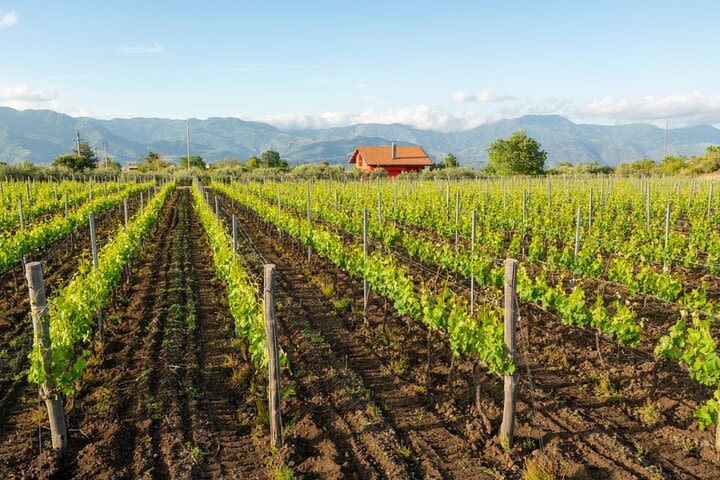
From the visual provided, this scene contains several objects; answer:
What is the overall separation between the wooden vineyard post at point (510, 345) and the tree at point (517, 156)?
59.2 metres

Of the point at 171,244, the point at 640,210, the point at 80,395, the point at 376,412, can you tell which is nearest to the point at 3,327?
the point at 80,395

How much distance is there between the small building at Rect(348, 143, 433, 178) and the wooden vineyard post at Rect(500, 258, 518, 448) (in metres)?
53.8

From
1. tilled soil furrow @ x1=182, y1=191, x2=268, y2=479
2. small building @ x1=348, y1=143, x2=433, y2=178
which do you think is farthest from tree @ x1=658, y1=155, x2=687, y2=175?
tilled soil furrow @ x1=182, y1=191, x2=268, y2=479

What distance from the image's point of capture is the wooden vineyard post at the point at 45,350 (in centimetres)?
454

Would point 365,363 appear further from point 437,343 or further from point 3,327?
point 3,327

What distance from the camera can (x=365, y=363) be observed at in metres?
6.53

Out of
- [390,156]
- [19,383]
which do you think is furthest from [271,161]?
[19,383]

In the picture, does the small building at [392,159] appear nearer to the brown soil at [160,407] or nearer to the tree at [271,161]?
the tree at [271,161]

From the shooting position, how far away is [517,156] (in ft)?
202

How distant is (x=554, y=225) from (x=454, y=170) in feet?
A: 137

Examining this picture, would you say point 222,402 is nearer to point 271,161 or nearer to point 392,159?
point 392,159

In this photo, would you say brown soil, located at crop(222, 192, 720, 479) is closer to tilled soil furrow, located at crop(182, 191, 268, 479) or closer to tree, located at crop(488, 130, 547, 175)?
tilled soil furrow, located at crop(182, 191, 268, 479)

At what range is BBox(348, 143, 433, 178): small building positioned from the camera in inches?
2355

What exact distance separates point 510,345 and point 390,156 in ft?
194
